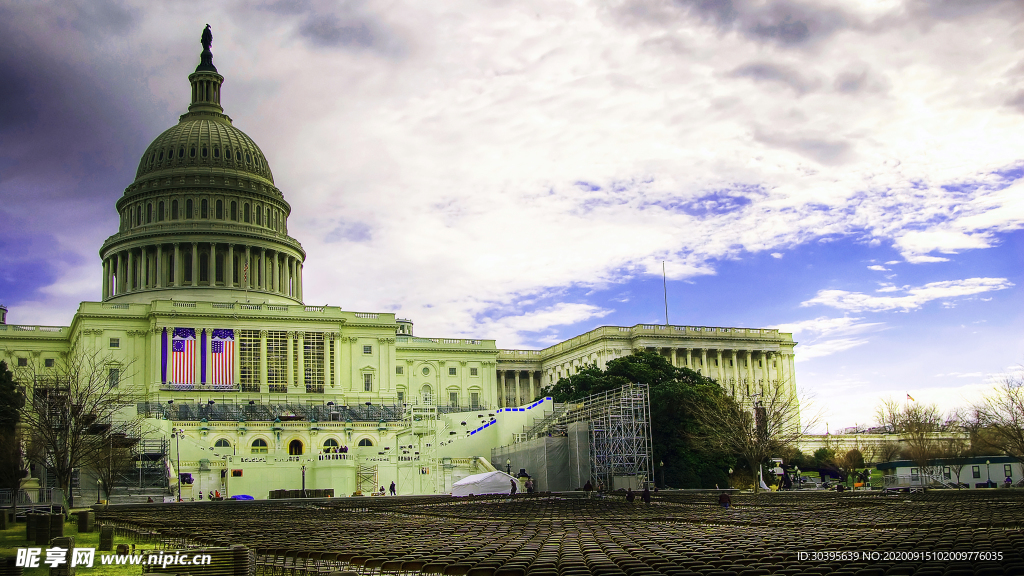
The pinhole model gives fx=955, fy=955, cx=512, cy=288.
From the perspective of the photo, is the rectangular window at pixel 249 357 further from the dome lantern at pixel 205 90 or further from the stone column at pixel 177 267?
the dome lantern at pixel 205 90

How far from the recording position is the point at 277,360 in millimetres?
101250

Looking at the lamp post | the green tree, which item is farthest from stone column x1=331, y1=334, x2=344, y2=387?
the green tree

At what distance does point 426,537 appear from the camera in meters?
22.3

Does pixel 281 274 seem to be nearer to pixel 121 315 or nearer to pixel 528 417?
pixel 121 315

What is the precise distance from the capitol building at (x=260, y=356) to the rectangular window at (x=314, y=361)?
0.15m

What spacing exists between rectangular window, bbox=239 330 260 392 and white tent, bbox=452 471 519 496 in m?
44.8

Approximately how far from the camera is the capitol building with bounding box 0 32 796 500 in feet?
239

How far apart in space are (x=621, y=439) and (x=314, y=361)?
44.7 m

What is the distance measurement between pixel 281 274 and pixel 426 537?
10351cm

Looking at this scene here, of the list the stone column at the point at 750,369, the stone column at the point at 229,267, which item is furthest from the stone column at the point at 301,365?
the stone column at the point at 750,369

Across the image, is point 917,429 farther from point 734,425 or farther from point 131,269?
point 131,269

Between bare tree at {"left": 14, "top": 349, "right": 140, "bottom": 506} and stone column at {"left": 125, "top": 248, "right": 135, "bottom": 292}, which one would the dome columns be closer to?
stone column at {"left": 125, "top": 248, "right": 135, "bottom": 292}

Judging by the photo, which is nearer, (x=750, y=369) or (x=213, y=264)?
(x=213, y=264)

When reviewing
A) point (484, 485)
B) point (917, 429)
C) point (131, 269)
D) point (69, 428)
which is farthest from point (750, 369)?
point (69, 428)
